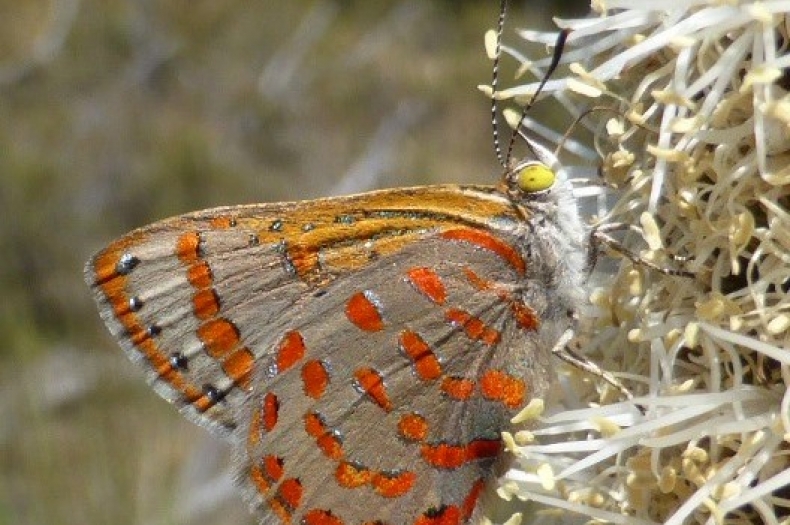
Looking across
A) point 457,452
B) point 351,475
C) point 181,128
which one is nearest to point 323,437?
point 351,475

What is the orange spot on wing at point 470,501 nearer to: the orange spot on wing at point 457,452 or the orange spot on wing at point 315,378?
the orange spot on wing at point 457,452

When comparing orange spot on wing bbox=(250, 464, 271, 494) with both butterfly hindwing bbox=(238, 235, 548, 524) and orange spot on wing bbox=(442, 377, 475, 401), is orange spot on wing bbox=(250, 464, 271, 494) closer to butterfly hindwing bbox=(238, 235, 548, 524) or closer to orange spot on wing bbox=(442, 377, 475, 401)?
butterfly hindwing bbox=(238, 235, 548, 524)

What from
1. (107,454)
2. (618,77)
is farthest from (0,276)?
(618,77)

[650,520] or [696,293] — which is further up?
[696,293]

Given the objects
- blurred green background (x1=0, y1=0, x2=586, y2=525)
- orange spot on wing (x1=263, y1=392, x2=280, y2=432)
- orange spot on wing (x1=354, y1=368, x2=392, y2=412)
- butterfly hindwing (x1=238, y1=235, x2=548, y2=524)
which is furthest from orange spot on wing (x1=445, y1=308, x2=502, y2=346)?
blurred green background (x1=0, y1=0, x2=586, y2=525)

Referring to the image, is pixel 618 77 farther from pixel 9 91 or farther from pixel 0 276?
pixel 9 91

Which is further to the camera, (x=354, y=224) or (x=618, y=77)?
(x=354, y=224)

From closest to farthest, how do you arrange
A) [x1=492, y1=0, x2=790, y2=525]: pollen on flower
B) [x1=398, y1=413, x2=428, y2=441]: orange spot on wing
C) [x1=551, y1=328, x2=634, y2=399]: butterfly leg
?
[x1=492, y1=0, x2=790, y2=525]: pollen on flower < [x1=551, y1=328, x2=634, y2=399]: butterfly leg < [x1=398, y1=413, x2=428, y2=441]: orange spot on wing
